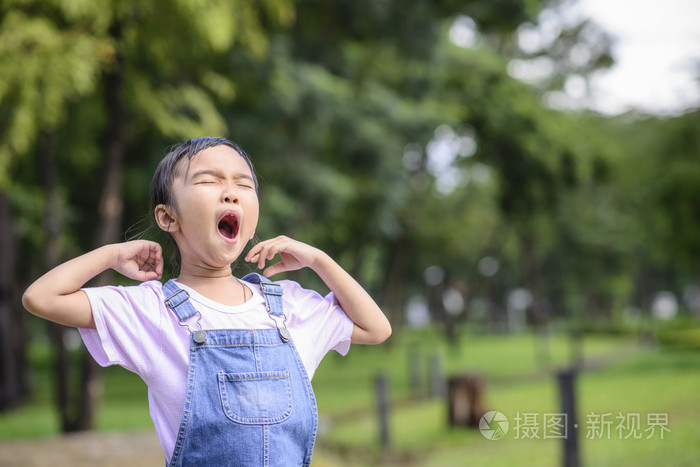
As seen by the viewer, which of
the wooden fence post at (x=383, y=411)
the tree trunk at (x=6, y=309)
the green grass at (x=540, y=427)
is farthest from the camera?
the tree trunk at (x=6, y=309)

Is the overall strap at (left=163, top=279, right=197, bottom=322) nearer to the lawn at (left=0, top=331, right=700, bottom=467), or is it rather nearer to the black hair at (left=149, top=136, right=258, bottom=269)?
the black hair at (left=149, top=136, right=258, bottom=269)

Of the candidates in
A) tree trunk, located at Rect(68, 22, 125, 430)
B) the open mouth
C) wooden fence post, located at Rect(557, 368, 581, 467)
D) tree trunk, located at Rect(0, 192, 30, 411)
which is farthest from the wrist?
tree trunk, located at Rect(0, 192, 30, 411)

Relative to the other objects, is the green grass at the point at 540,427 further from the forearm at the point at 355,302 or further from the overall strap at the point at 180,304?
the overall strap at the point at 180,304

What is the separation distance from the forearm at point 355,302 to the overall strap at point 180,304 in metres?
0.37

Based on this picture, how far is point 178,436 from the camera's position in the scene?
188 cm

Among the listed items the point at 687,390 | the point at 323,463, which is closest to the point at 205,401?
the point at 323,463

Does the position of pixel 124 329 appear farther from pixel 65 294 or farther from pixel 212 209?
pixel 212 209

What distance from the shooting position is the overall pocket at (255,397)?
190 centimetres

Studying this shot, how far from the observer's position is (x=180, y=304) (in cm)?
198

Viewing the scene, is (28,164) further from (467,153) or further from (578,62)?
(578,62)

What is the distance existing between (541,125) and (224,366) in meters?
16.3

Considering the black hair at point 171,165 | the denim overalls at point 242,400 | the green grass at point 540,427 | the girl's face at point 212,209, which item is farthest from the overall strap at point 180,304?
the green grass at point 540,427

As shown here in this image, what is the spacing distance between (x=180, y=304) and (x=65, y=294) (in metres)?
0.29

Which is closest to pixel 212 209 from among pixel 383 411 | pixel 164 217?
pixel 164 217
